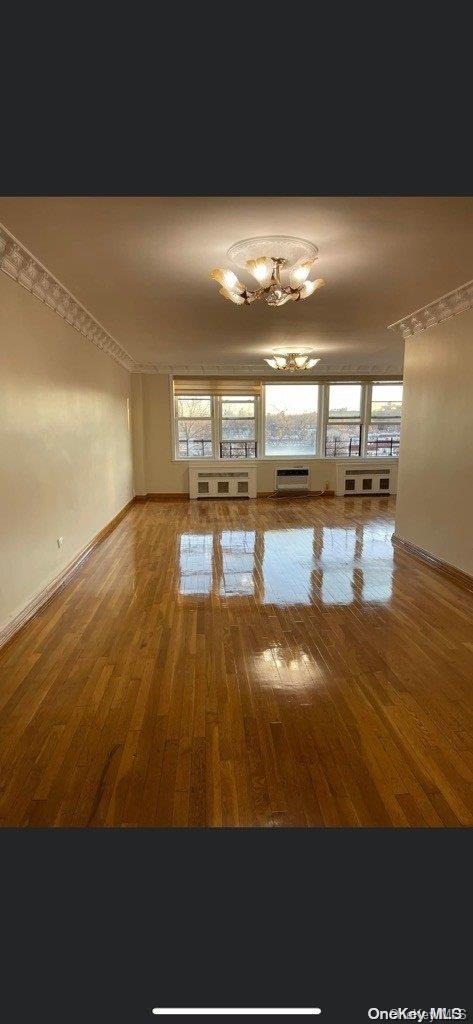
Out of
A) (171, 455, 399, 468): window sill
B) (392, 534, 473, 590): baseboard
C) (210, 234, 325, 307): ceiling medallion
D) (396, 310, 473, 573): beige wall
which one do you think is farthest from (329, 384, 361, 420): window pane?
(210, 234, 325, 307): ceiling medallion

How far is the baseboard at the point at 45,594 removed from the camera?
3252 millimetres

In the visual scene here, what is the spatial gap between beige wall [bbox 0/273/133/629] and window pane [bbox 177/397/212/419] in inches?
144

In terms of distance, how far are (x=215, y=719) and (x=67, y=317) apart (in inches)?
160

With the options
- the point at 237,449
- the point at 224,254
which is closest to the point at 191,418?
the point at 237,449

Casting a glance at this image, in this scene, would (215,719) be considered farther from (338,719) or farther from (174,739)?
(338,719)

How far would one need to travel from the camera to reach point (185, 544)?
602 centimetres

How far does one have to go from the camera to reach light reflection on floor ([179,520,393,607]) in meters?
4.24

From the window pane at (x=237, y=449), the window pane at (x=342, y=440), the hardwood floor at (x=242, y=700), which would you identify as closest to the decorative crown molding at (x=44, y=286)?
the hardwood floor at (x=242, y=700)

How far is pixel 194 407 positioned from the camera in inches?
393

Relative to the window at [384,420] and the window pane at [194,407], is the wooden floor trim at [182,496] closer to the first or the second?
the window at [384,420]

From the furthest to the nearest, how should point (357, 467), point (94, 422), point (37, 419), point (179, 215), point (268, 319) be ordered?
point (357, 467) < point (94, 422) < point (268, 319) < point (37, 419) < point (179, 215)

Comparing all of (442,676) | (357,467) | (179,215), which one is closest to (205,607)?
(442,676)

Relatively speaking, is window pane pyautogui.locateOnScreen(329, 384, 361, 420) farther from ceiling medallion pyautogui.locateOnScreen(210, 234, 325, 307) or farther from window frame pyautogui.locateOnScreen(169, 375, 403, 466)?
ceiling medallion pyautogui.locateOnScreen(210, 234, 325, 307)

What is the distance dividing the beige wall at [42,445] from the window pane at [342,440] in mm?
5648
